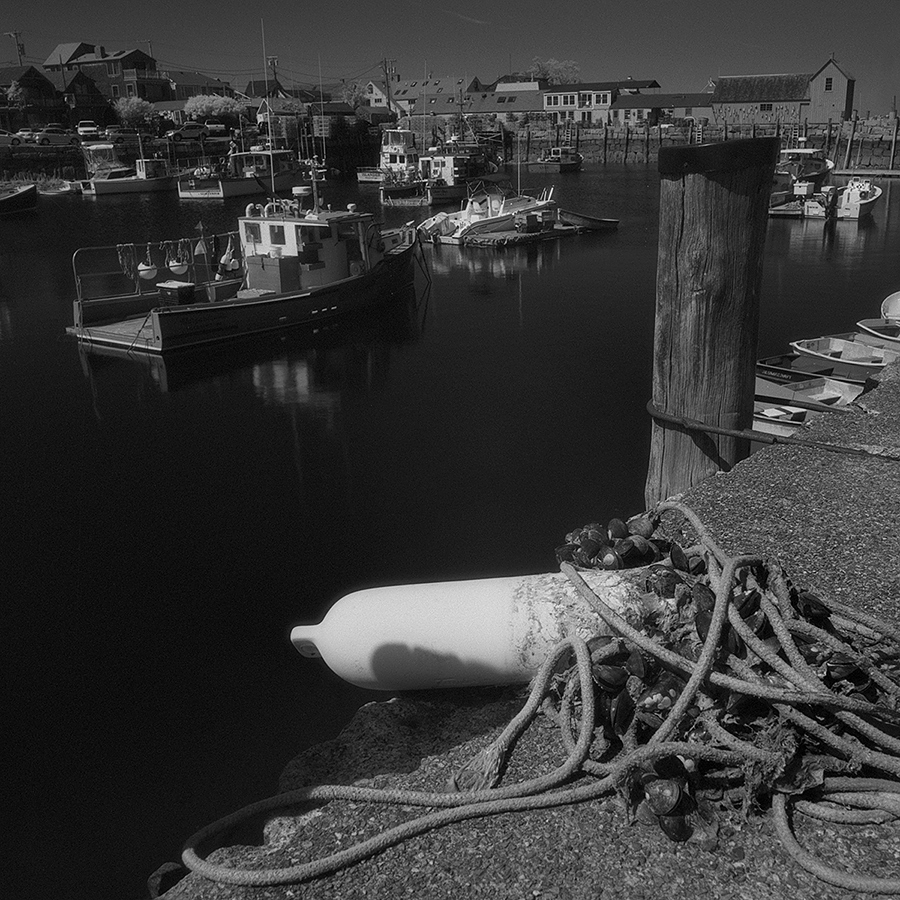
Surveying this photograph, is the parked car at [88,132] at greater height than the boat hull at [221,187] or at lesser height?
greater

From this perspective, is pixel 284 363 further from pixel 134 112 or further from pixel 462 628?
pixel 134 112

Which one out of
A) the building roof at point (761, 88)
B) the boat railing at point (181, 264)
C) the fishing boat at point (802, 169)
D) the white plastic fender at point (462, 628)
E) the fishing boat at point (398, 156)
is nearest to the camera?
the white plastic fender at point (462, 628)

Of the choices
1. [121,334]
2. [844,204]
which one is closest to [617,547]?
[121,334]

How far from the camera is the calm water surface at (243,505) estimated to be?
7.00 m

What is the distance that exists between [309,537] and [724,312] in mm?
8138

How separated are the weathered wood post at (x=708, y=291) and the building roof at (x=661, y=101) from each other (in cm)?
9837

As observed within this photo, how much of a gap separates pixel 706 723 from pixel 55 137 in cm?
9324

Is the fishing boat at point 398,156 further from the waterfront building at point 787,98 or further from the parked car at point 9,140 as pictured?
the waterfront building at point 787,98

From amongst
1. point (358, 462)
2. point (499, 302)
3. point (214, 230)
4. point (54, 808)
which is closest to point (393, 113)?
point (214, 230)

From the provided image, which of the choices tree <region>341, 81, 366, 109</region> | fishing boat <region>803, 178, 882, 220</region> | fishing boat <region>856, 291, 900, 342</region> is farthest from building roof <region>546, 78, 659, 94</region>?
fishing boat <region>856, 291, 900, 342</region>

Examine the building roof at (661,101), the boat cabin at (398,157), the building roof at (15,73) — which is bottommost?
the boat cabin at (398,157)

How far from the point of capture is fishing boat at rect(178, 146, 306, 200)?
5725 centimetres

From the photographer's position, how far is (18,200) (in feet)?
163

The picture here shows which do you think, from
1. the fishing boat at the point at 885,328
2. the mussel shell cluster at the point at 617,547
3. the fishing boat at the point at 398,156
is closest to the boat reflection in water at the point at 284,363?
the fishing boat at the point at 885,328
